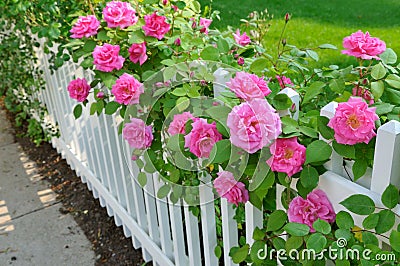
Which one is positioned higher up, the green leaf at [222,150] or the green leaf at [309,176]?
the green leaf at [222,150]

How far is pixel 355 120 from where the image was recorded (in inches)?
41.3

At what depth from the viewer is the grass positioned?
4469mm

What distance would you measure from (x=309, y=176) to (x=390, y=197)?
197mm

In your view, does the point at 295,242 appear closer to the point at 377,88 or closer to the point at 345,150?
the point at 345,150

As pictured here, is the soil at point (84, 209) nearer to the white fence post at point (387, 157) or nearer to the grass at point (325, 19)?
the white fence post at point (387, 157)

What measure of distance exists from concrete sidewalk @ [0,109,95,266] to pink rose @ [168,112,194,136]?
152 cm

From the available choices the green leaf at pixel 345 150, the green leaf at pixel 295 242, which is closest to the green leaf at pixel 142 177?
the green leaf at pixel 295 242

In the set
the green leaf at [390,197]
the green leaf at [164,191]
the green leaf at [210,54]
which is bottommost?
the green leaf at [164,191]

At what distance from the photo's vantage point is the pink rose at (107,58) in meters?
1.76

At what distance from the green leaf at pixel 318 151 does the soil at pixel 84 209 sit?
1.65m

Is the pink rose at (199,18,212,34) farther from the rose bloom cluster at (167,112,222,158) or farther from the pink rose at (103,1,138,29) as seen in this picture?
the rose bloom cluster at (167,112,222,158)

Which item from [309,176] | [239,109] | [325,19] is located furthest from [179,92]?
[325,19]

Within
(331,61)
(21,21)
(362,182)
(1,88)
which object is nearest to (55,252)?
(21,21)

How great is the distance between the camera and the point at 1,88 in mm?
3934
